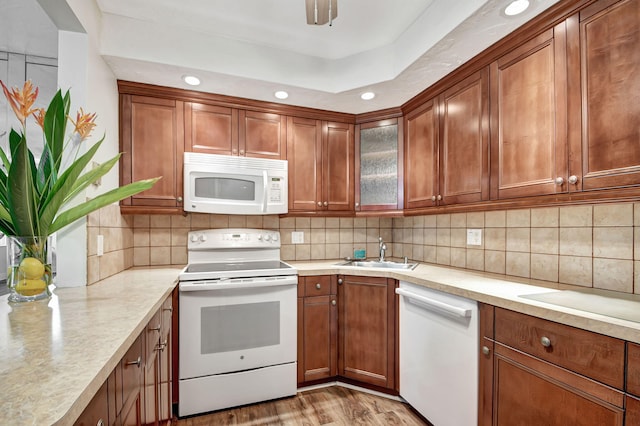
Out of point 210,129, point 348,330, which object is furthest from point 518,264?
point 210,129

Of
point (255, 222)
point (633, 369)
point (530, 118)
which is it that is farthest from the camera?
point (255, 222)

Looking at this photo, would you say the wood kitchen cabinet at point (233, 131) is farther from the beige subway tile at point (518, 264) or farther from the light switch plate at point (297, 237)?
the beige subway tile at point (518, 264)

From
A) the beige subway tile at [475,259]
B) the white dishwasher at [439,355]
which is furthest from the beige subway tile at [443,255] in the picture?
the white dishwasher at [439,355]

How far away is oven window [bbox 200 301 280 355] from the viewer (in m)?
1.90

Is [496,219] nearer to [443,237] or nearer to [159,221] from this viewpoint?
[443,237]

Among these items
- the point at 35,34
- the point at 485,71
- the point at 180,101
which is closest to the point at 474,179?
the point at 485,71

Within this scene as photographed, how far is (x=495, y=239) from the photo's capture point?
1.94 meters

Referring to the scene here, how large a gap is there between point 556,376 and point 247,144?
2.20 metres

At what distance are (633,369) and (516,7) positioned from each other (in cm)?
145

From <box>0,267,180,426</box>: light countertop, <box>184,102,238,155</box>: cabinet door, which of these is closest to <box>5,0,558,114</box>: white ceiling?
<box>184,102,238,155</box>: cabinet door

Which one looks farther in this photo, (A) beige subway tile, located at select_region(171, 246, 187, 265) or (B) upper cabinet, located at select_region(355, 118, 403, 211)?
(B) upper cabinet, located at select_region(355, 118, 403, 211)

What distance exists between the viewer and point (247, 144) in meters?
2.31

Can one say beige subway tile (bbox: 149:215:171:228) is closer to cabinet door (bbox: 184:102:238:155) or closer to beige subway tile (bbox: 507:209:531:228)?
cabinet door (bbox: 184:102:238:155)

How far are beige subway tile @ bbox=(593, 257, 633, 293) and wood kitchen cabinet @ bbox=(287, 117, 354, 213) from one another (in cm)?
159
